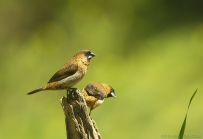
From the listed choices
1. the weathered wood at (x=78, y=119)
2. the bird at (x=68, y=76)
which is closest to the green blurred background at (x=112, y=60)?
the bird at (x=68, y=76)

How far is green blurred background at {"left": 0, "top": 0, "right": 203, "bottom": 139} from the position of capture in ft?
27.3

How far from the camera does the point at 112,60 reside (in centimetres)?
979

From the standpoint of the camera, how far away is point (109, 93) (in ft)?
21.7

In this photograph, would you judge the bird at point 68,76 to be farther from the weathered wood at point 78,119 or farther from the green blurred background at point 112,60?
the green blurred background at point 112,60

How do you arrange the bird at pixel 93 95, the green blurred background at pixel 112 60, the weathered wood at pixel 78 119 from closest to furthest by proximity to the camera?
the weathered wood at pixel 78 119 → the bird at pixel 93 95 → the green blurred background at pixel 112 60

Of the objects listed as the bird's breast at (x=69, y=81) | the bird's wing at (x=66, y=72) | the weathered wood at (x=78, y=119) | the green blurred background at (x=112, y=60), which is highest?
the green blurred background at (x=112, y=60)

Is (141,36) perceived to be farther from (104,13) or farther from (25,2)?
(25,2)

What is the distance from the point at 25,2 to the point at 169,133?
15.1 ft

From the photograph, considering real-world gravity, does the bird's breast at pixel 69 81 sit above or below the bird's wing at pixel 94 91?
below

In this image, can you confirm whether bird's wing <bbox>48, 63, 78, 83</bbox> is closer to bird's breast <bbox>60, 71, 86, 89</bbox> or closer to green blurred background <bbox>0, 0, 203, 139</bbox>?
bird's breast <bbox>60, 71, 86, 89</bbox>

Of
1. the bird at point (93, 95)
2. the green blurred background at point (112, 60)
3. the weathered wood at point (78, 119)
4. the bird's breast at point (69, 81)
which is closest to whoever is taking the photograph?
the weathered wood at point (78, 119)

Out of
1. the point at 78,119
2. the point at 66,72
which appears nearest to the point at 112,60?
the point at 66,72

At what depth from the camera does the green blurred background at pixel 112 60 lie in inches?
328

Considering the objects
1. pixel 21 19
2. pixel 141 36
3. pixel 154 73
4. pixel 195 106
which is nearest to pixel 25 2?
pixel 21 19
